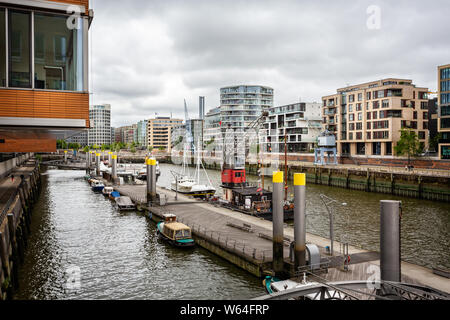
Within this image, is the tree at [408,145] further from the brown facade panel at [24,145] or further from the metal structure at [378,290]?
the metal structure at [378,290]

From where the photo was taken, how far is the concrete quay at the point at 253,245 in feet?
62.4

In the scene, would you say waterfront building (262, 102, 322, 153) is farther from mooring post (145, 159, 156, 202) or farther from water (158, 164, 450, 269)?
mooring post (145, 159, 156, 202)

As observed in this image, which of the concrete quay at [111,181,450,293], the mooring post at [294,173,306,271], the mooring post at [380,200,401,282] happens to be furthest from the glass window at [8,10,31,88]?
the concrete quay at [111,181,450,293]

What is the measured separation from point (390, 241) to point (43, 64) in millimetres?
15278

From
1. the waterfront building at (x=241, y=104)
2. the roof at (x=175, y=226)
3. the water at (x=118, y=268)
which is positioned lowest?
the water at (x=118, y=268)

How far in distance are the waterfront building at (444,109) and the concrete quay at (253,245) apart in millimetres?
58135

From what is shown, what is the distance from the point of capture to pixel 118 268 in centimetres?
2530

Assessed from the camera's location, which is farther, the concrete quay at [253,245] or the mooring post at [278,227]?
the mooring post at [278,227]

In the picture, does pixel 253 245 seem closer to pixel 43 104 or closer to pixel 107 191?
pixel 43 104

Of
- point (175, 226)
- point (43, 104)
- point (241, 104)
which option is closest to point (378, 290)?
point (43, 104)

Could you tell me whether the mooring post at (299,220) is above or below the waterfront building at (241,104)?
below

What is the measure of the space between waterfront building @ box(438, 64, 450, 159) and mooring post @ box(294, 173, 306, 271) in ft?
228

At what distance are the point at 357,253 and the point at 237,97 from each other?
170411mm

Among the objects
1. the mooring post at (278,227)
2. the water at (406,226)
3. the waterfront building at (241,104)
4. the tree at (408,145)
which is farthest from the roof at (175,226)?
the waterfront building at (241,104)
